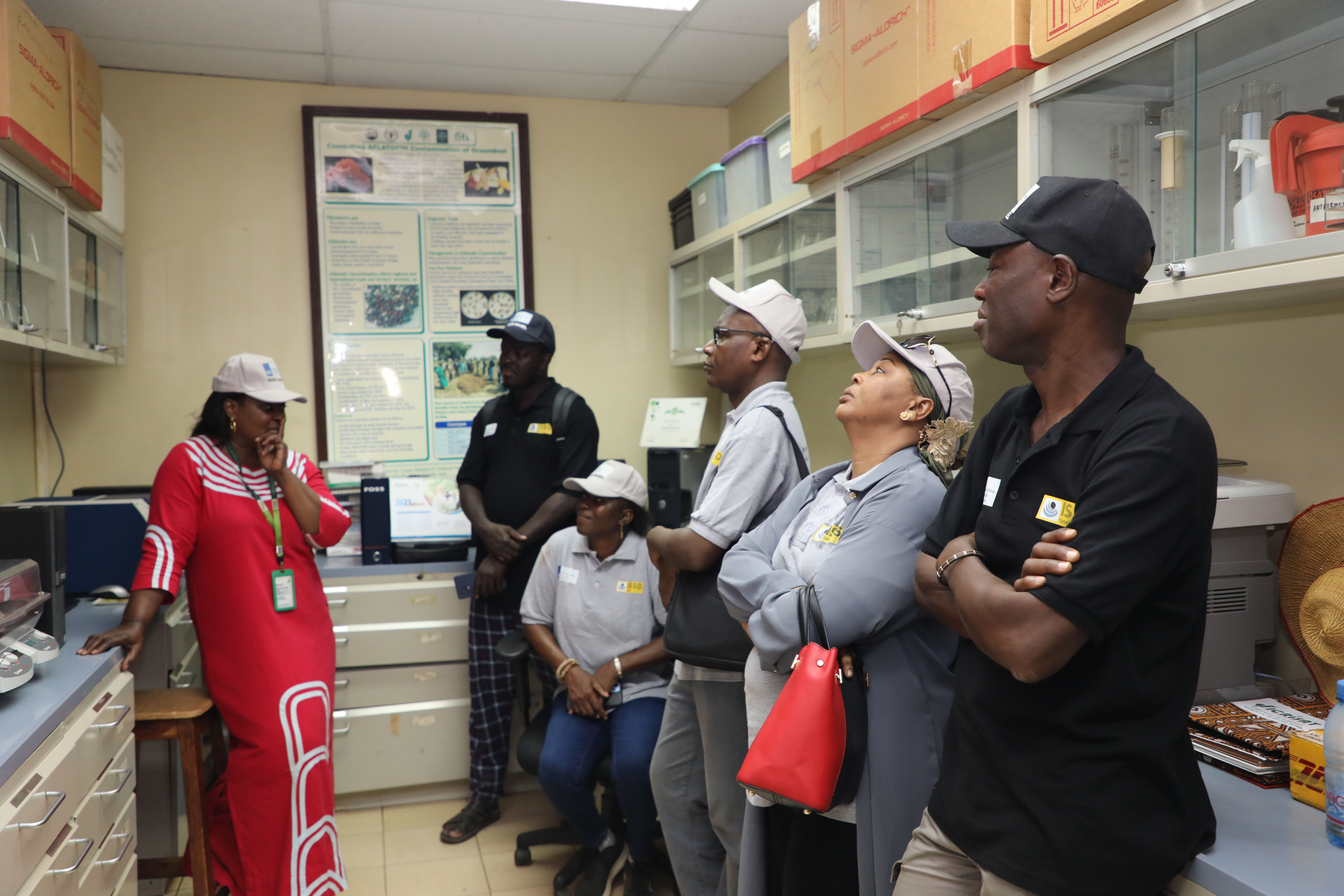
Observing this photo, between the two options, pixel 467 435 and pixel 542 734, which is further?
pixel 467 435

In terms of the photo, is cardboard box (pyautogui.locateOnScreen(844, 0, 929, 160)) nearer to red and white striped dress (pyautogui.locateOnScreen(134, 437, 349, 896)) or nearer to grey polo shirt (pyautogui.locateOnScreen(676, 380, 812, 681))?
grey polo shirt (pyautogui.locateOnScreen(676, 380, 812, 681))

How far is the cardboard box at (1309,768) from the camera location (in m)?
1.23

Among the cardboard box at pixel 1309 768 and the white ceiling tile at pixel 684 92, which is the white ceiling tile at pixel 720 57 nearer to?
the white ceiling tile at pixel 684 92

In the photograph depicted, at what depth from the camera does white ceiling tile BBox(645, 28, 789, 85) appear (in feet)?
11.3

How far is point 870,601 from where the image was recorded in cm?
143

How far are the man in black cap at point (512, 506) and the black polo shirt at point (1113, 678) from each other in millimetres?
2056

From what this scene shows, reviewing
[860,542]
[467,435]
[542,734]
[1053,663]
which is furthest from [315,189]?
[1053,663]

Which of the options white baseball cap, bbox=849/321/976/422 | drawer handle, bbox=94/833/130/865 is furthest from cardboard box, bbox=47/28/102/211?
white baseball cap, bbox=849/321/976/422

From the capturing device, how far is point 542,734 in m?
2.68

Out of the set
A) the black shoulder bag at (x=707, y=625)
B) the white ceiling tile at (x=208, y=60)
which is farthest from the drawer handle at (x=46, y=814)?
the white ceiling tile at (x=208, y=60)

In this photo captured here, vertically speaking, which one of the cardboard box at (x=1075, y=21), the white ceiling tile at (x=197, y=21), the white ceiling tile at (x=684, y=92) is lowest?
the cardboard box at (x=1075, y=21)

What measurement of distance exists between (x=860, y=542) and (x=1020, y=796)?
1.61 ft

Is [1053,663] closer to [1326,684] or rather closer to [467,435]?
[1326,684]

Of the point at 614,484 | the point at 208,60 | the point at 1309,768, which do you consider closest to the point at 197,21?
the point at 208,60
